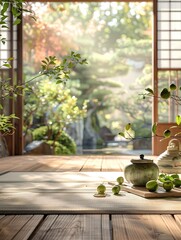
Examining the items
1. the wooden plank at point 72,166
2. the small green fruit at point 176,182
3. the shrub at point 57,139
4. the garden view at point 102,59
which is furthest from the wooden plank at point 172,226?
the garden view at point 102,59

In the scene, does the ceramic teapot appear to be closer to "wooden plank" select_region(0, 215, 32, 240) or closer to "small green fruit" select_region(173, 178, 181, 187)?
"small green fruit" select_region(173, 178, 181, 187)

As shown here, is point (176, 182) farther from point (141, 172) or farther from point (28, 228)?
point (28, 228)

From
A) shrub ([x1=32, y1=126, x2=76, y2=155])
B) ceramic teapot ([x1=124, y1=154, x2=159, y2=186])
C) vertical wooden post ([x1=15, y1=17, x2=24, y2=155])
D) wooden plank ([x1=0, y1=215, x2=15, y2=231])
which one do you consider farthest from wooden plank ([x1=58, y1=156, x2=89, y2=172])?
Result: shrub ([x1=32, y1=126, x2=76, y2=155])

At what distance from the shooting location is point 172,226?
1569mm

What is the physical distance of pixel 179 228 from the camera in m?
1.54

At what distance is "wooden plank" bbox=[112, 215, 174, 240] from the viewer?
143cm

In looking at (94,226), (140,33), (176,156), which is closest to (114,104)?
(140,33)

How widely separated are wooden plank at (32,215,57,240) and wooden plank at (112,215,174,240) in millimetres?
224

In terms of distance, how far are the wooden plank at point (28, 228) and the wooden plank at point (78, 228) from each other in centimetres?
6

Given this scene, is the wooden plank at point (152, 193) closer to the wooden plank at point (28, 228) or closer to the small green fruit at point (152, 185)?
the small green fruit at point (152, 185)

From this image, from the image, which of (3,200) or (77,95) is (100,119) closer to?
(77,95)

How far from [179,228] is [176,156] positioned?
1.80m

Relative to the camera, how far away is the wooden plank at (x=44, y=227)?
4.70 ft

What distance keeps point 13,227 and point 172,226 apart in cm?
55
